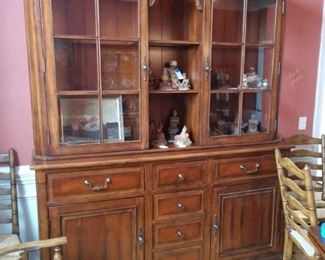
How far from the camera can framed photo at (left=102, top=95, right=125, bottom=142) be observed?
196cm

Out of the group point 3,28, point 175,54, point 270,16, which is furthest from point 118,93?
point 270,16

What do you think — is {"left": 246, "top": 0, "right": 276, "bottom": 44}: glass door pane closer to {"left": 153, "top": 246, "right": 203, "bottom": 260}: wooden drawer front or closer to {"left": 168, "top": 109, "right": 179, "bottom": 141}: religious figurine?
{"left": 168, "top": 109, "right": 179, "bottom": 141}: religious figurine

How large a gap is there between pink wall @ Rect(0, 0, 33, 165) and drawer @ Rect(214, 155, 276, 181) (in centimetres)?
127

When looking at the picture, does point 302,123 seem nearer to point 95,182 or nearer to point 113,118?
point 113,118

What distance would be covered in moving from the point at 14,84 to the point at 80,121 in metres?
0.52

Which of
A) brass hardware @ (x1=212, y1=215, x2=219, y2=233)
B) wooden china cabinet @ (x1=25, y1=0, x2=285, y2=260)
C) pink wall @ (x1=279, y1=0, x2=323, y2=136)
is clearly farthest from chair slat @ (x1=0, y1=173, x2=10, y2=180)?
pink wall @ (x1=279, y1=0, x2=323, y2=136)

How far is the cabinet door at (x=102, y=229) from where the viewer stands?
1.86 metres

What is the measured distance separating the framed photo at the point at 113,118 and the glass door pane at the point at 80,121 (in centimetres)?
6

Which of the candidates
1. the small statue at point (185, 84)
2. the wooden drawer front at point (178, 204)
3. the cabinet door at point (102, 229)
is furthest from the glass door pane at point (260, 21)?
the cabinet door at point (102, 229)

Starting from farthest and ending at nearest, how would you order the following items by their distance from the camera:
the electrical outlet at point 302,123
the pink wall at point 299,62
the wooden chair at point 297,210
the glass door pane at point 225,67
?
the electrical outlet at point 302,123
the pink wall at point 299,62
the glass door pane at point 225,67
the wooden chair at point 297,210

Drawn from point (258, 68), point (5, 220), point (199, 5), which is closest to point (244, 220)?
point (258, 68)

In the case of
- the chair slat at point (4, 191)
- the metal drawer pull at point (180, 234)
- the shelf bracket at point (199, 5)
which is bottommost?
the metal drawer pull at point (180, 234)

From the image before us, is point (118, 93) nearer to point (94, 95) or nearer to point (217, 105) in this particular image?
point (94, 95)

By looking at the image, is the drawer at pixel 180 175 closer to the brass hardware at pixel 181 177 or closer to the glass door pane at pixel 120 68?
the brass hardware at pixel 181 177
